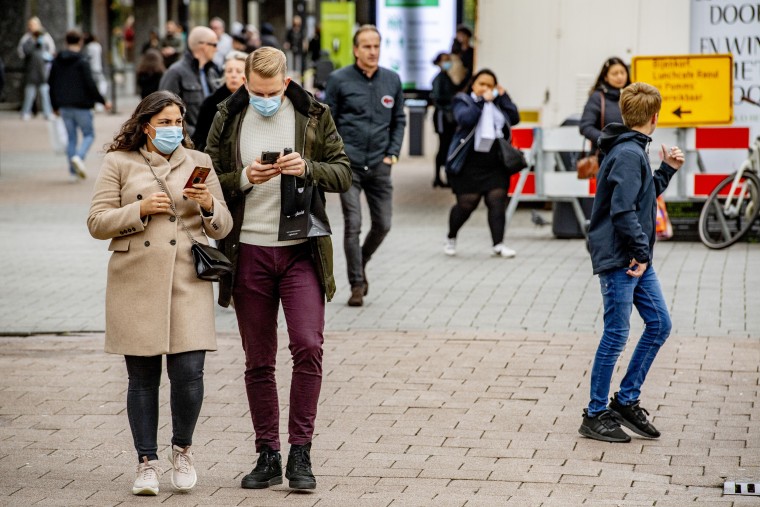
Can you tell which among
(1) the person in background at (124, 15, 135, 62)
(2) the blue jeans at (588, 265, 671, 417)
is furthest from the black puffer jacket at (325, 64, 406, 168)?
(1) the person in background at (124, 15, 135, 62)

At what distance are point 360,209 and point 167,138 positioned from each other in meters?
4.20

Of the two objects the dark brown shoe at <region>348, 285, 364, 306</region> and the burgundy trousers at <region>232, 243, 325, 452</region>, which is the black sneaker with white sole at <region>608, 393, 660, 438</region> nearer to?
the burgundy trousers at <region>232, 243, 325, 452</region>

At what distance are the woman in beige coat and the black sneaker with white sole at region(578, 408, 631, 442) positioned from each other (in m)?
1.82

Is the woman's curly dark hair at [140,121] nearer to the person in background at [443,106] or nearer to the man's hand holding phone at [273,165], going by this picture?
the man's hand holding phone at [273,165]

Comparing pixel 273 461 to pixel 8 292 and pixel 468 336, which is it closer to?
pixel 468 336

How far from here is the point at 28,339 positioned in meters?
8.50

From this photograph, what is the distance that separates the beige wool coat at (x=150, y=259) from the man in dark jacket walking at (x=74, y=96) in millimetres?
12409

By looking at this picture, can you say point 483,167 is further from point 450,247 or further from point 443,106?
point 443,106

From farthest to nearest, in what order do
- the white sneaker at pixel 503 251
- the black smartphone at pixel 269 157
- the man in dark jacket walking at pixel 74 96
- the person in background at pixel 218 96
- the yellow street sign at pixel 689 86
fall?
1. the man in dark jacket walking at pixel 74 96
2. the yellow street sign at pixel 689 86
3. the white sneaker at pixel 503 251
4. the person in background at pixel 218 96
5. the black smartphone at pixel 269 157

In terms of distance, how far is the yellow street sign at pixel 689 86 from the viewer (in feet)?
40.2

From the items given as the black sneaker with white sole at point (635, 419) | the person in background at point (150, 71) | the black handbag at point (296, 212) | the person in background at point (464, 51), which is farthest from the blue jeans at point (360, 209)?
the person in background at point (150, 71)

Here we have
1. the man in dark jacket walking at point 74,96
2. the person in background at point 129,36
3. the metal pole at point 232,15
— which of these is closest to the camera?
the man in dark jacket walking at point 74,96

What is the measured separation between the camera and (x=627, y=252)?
6.00 metres

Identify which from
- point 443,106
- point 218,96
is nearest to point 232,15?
point 443,106
